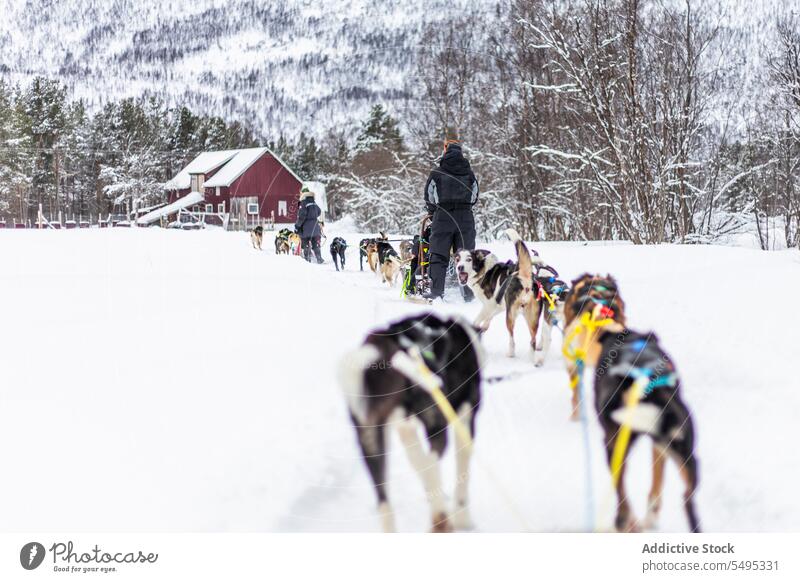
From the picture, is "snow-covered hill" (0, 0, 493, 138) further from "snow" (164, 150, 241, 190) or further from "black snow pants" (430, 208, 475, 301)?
"black snow pants" (430, 208, 475, 301)

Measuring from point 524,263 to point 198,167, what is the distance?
1.08m

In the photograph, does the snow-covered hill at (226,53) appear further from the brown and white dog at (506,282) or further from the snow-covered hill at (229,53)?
the brown and white dog at (506,282)

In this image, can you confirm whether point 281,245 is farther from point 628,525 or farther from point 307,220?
point 628,525

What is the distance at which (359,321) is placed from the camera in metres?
1.14

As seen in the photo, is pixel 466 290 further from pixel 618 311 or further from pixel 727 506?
pixel 727 506

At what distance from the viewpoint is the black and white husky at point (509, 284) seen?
1.47m

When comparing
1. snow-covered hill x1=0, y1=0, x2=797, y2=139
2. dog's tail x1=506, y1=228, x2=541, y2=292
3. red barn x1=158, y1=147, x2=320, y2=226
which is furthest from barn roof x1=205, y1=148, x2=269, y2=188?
dog's tail x1=506, y1=228, x2=541, y2=292

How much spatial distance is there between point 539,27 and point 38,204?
164cm

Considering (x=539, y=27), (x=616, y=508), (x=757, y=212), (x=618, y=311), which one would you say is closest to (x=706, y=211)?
(x=757, y=212)

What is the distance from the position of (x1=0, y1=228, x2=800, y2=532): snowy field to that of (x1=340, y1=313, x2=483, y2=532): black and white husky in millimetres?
26

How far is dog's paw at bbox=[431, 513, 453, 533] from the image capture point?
3.45 feet

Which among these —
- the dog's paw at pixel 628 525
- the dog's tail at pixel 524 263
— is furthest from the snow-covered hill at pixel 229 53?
the dog's paw at pixel 628 525

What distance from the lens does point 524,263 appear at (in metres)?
1.80

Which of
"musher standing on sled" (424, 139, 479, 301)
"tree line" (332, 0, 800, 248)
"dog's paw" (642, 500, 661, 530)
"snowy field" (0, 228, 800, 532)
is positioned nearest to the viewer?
"snowy field" (0, 228, 800, 532)
